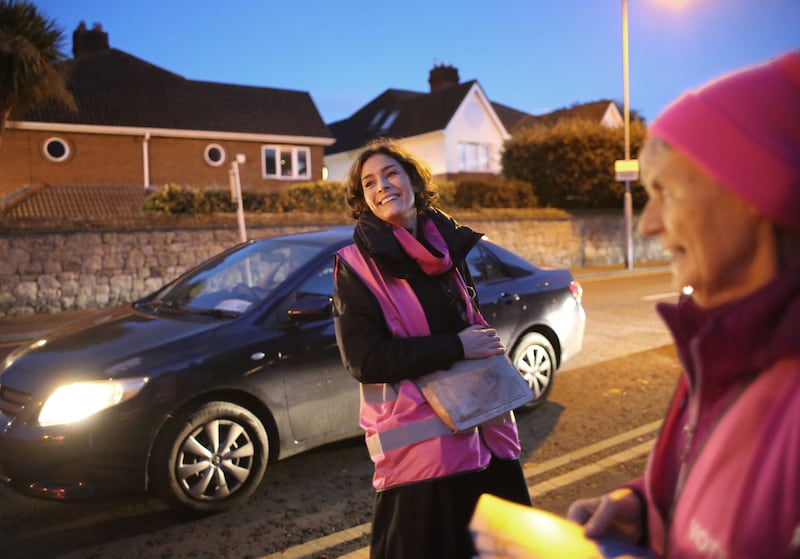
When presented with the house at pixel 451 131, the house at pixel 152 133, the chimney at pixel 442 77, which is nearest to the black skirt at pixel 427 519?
the house at pixel 152 133

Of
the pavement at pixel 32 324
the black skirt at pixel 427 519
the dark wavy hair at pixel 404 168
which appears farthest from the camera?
the pavement at pixel 32 324

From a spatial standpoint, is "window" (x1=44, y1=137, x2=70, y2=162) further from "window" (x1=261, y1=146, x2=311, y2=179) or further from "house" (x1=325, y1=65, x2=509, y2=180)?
"house" (x1=325, y1=65, x2=509, y2=180)

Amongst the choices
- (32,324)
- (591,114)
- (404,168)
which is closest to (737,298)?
(404,168)

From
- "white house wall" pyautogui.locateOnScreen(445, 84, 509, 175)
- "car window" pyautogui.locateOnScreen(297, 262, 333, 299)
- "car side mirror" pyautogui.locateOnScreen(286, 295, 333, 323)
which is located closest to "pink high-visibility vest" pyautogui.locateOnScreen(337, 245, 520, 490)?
"car side mirror" pyautogui.locateOnScreen(286, 295, 333, 323)

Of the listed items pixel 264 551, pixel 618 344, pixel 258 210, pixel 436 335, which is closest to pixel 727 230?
pixel 436 335

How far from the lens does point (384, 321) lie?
224cm

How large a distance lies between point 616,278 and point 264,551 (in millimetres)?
16096

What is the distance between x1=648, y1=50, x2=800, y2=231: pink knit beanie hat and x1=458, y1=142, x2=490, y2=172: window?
1407 inches

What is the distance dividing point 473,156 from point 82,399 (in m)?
34.4

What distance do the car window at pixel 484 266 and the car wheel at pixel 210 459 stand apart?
2329 mm

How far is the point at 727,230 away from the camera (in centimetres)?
91

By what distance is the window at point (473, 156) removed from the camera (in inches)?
1422

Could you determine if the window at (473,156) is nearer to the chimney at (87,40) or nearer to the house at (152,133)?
the house at (152,133)

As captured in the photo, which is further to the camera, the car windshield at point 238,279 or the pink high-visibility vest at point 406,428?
the car windshield at point 238,279
